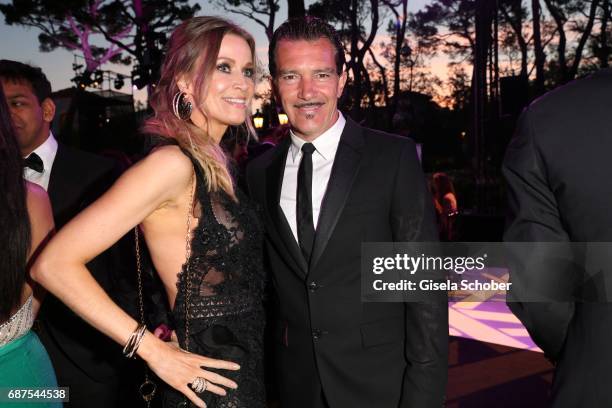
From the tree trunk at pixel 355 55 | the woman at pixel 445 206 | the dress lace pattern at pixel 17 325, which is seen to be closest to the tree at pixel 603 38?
the tree trunk at pixel 355 55

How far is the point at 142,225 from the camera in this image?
1851 millimetres

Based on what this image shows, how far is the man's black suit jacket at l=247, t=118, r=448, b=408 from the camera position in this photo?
6.53 ft

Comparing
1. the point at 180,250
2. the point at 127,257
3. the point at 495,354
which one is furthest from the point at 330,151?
the point at 495,354

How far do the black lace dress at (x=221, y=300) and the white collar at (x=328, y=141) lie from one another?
19.4 inches

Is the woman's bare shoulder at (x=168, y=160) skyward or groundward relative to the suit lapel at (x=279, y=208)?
skyward

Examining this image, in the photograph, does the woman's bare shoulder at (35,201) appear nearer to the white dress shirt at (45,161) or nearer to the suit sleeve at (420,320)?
the white dress shirt at (45,161)

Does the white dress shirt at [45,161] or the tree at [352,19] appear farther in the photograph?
the tree at [352,19]

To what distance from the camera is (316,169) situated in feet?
7.36

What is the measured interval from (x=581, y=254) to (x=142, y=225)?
1.46 metres

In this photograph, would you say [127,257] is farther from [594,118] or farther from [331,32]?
[594,118]

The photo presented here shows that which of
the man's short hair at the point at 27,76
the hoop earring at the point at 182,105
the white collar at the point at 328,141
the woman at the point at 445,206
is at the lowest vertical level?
the woman at the point at 445,206

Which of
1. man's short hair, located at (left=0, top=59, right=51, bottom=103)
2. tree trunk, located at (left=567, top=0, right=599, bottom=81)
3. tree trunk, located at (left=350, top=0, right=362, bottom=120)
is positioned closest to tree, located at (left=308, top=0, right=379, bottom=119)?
tree trunk, located at (left=350, top=0, right=362, bottom=120)

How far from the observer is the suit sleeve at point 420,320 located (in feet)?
6.38

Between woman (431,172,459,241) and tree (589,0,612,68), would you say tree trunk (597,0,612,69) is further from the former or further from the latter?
woman (431,172,459,241)
